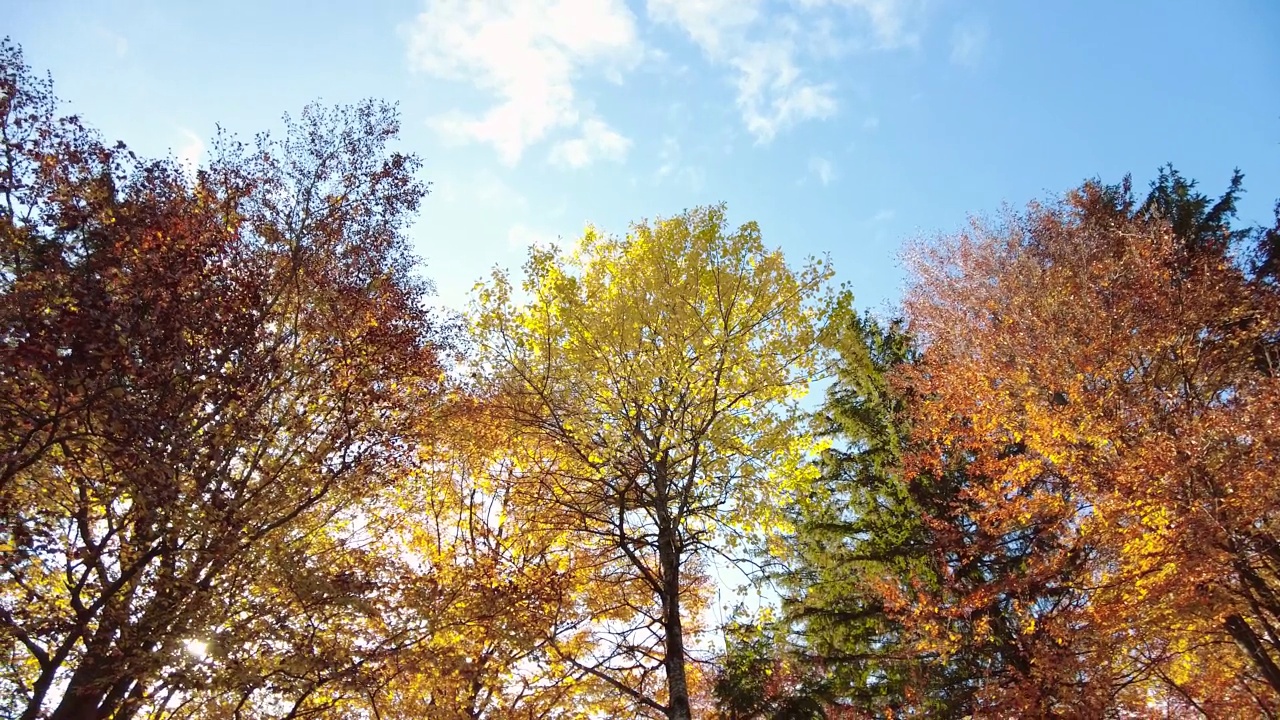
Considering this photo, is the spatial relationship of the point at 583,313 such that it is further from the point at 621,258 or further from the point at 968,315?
the point at 968,315

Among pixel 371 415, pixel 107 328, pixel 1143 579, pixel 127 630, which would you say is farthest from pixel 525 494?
pixel 1143 579

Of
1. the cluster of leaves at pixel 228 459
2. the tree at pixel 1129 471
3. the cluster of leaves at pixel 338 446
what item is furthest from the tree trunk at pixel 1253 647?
the cluster of leaves at pixel 228 459

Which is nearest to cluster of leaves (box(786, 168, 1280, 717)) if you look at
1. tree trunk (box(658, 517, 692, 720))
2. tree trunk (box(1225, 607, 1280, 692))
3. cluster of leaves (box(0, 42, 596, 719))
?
tree trunk (box(1225, 607, 1280, 692))

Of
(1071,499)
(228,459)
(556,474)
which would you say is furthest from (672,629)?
(1071,499)

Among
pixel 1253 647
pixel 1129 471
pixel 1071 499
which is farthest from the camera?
pixel 1071 499

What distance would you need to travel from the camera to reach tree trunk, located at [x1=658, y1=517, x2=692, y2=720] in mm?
5559

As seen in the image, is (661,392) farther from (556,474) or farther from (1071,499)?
(1071,499)

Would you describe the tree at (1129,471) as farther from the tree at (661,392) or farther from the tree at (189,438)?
the tree at (189,438)

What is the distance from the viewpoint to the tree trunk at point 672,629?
5.56 meters

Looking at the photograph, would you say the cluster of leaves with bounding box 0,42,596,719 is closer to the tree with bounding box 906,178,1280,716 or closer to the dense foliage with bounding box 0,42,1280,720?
the dense foliage with bounding box 0,42,1280,720

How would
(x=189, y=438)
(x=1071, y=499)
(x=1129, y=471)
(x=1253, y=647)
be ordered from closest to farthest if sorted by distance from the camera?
(x=189, y=438) → (x=1253, y=647) → (x=1129, y=471) → (x=1071, y=499)

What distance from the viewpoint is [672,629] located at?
20.0ft

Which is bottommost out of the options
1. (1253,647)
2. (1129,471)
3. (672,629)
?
(1253,647)

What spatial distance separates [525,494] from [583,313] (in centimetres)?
213
